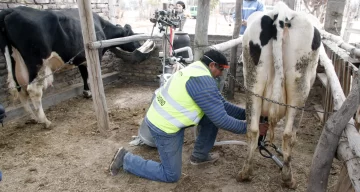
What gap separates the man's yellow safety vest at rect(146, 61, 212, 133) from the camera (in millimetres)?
2617

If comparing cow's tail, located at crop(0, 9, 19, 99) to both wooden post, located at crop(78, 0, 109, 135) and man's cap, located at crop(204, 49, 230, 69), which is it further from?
man's cap, located at crop(204, 49, 230, 69)

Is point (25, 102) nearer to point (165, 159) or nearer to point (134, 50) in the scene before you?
point (134, 50)

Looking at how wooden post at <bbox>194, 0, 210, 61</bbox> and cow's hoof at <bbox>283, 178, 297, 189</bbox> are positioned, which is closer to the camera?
cow's hoof at <bbox>283, 178, 297, 189</bbox>

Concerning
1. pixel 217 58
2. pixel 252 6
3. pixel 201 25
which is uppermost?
pixel 252 6

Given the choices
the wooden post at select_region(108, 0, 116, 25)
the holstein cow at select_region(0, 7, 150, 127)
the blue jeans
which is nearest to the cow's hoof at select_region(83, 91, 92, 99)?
the holstein cow at select_region(0, 7, 150, 127)

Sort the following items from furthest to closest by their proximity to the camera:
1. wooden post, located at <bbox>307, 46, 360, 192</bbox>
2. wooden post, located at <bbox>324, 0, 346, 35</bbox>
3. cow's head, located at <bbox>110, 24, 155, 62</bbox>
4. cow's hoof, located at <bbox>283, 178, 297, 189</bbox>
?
cow's head, located at <bbox>110, 24, 155, 62</bbox>
wooden post, located at <bbox>324, 0, 346, 35</bbox>
cow's hoof, located at <bbox>283, 178, 297, 189</bbox>
wooden post, located at <bbox>307, 46, 360, 192</bbox>

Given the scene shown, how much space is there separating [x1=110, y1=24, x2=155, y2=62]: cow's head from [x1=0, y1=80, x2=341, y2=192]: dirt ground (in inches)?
70.1

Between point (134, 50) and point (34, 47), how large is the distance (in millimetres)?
2574

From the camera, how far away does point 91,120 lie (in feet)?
15.3

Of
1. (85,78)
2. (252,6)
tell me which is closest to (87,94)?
(85,78)

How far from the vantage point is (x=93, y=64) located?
148 inches

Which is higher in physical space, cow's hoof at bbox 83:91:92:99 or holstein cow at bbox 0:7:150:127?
holstein cow at bbox 0:7:150:127

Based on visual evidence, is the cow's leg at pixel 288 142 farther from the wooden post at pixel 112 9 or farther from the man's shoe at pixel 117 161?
the wooden post at pixel 112 9

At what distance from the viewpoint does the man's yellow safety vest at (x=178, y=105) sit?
8.59 feet
